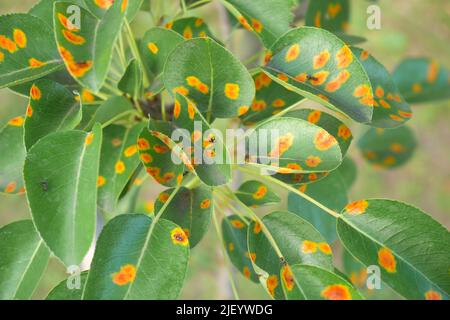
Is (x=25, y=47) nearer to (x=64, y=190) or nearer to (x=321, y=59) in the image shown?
(x=64, y=190)

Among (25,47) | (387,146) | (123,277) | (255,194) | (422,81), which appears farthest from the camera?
(387,146)

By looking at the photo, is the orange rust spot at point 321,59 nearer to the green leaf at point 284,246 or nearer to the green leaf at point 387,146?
the green leaf at point 284,246

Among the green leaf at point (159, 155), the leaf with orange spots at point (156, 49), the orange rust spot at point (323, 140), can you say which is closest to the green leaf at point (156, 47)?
the leaf with orange spots at point (156, 49)

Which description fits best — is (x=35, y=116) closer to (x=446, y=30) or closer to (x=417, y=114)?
(x=417, y=114)

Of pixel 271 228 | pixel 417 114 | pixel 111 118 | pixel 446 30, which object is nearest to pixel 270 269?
pixel 271 228

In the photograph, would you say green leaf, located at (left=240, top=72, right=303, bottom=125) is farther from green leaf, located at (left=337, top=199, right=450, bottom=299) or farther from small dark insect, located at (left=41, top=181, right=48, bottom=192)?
small dark insect, located at (left=41, top=181, right=48, bottom=192)

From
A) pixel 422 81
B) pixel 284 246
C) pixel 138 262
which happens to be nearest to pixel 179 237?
pixel 138 262

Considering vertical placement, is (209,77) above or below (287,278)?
above

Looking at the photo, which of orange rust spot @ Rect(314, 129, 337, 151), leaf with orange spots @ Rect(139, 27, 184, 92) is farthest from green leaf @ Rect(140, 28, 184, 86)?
orange rust spot @ Rect(314, 129, 337, 151)
